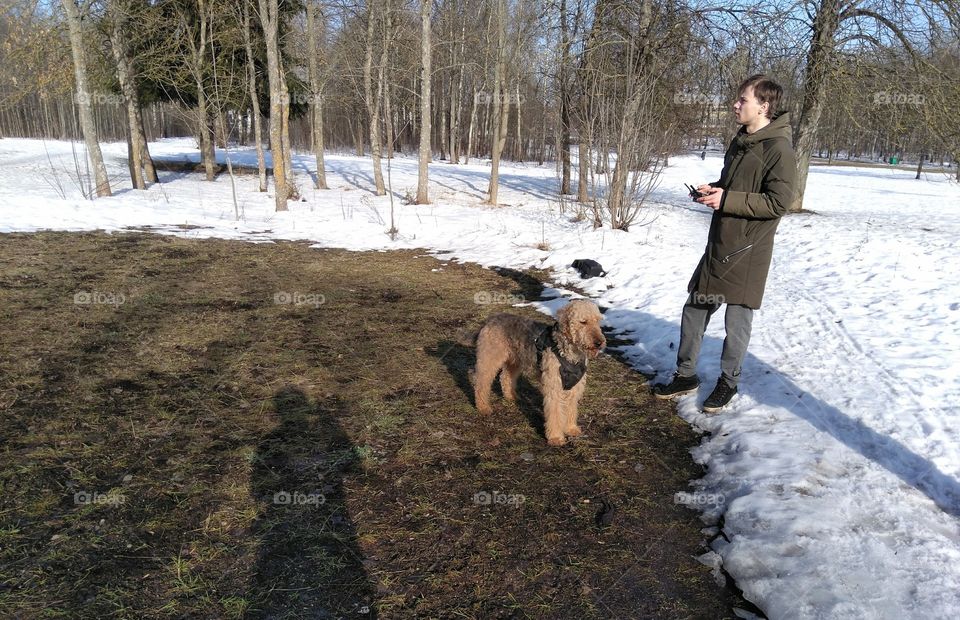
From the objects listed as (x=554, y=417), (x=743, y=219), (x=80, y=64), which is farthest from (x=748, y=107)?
(x=80, y=64)

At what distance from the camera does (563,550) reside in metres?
2.81

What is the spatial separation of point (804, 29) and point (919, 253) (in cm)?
707

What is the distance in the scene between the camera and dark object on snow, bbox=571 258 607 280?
859 centimetres

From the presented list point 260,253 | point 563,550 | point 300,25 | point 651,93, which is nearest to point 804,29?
point 651,93

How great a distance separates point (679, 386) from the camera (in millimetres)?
4551

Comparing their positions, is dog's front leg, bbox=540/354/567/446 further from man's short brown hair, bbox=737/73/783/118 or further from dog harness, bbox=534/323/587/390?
man's short brown hair, bbox=737/73/783/118

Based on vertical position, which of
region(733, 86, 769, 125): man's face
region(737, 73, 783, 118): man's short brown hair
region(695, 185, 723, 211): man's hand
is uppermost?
region(737, 73, 783, 118): man's short brown hair

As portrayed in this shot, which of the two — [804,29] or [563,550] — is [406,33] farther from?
[563,550]

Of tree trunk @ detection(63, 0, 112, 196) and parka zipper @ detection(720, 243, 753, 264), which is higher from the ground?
tree trunk @ detection(63, 0, 112, 196)

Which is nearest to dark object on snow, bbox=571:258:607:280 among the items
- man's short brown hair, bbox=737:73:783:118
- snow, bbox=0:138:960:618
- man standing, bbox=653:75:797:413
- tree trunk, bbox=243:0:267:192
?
snow, bbox=0:138:960:618

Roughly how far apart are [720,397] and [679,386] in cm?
40

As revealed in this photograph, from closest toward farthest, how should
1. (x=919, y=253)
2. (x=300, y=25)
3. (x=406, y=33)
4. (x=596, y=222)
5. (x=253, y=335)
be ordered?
(x=253, y=335) < (x=919, y=253) < (x=596, y=222) < (x=406, y=33) < (x=300, y=25)

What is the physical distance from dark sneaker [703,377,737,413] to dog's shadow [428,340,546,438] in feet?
4.68

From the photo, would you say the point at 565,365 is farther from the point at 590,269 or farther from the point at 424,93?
the point at 424,93
